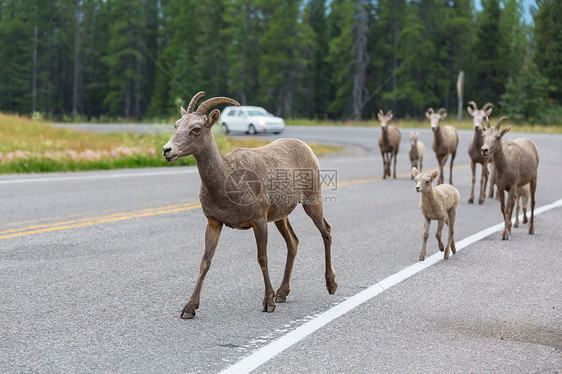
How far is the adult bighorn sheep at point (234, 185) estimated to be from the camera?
514 cm

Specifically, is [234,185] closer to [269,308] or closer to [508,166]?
[269,308]

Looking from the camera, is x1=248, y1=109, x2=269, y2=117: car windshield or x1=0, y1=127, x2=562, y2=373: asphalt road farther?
x1=248, y1=109, x2=269, y2=117: car windshield

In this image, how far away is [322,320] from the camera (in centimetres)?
532

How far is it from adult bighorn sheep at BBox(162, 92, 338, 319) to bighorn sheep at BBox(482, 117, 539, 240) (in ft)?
14.8

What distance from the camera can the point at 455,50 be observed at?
78375mm

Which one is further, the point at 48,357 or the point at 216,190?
the point at 216,190

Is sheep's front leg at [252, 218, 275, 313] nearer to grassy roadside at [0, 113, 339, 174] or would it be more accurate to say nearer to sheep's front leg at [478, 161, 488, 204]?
sheep's front leg at [478, 161, 488, 204]

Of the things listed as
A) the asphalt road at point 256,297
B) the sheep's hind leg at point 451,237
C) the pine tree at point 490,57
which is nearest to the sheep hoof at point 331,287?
the asphalt road at point 256,297

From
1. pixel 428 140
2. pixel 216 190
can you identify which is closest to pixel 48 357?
pixel 216 190

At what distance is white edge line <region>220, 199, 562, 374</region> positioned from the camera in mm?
4312

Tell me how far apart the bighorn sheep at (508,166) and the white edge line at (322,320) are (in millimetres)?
1315

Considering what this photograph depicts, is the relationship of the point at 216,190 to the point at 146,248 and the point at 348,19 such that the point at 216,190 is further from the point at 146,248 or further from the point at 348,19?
the point at 348,19

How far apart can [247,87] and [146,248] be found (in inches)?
2481

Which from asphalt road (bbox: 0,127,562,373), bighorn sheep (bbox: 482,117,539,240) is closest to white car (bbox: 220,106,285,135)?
asphalt road (bbox: 0,127,562,373)
